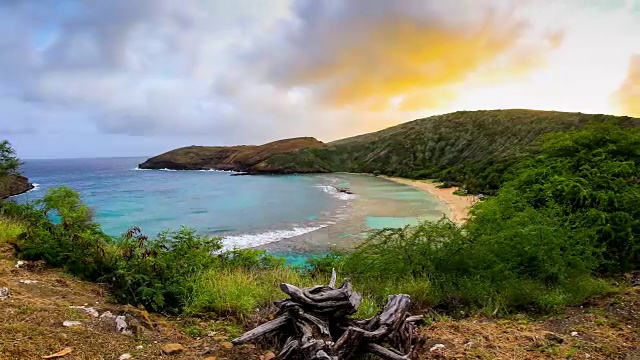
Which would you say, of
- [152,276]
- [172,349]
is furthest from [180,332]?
[152,276]

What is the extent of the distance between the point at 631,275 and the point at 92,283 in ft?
32.1

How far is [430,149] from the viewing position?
8744cm

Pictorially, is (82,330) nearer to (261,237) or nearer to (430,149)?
(261,237)

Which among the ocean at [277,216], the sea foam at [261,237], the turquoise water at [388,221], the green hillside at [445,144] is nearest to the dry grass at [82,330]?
the ocean at [277,216]

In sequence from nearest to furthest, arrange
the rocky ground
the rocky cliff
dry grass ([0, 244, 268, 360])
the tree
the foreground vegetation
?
dry grass ([0, 244, 268, 360]), the rocky ground, the foreground vegetation, the tree, the rocky cliff

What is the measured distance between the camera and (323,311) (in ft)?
13.9

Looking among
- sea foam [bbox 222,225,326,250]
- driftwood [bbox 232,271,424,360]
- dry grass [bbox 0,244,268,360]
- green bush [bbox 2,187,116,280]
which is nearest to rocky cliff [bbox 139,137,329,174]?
sea foam [bbox 222,225,326,250]

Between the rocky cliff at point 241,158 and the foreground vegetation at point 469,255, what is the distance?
82846mm

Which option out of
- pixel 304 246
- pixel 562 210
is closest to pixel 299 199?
pixel 304 246

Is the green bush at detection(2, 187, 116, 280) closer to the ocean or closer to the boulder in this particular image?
the boulder

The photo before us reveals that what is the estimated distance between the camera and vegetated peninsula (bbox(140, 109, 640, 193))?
237ft

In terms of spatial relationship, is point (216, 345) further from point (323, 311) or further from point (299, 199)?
point (299, 199)

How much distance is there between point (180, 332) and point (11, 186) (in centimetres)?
5882

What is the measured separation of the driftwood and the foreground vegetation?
1.12 meters
